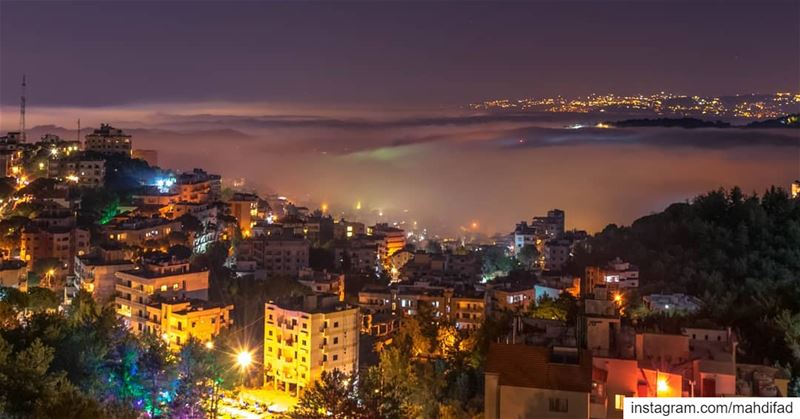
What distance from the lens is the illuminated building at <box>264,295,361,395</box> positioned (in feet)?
29.9

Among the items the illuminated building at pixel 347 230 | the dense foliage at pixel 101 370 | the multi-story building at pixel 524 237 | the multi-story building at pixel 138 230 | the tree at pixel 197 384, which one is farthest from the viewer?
the multi-story building at pixel 524 237

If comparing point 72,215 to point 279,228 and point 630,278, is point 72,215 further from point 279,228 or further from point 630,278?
point 630,278

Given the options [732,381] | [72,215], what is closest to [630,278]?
[732,381]

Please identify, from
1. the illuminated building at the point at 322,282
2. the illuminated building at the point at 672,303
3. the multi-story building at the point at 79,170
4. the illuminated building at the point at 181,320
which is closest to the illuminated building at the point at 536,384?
the illuminated building at the point at 672,303

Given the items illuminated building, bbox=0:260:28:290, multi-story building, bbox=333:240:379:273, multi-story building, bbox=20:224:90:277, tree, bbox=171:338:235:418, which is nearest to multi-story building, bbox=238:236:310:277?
multi-story building, bbox=333:240:379:273

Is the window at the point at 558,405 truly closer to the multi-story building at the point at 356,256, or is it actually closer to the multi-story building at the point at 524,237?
the multi-story building at the point at 356,256

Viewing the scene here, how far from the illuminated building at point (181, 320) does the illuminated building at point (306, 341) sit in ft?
2.60

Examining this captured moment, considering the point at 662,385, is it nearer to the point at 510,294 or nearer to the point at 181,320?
the point at 181,320

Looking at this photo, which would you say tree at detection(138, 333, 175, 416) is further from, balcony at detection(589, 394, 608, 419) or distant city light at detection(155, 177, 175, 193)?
distant city light at detection(155, 177, 175, 193)

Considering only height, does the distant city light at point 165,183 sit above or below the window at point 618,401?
above

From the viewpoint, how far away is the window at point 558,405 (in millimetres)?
4391

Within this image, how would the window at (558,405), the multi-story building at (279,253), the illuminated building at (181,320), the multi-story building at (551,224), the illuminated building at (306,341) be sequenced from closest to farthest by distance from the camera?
the window at (558,405), the illuminated building at (306,341), the illuminated building at (181,320), the multi-story building at (279,253), the multi-story building at (551,224)

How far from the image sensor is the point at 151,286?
10336 mm

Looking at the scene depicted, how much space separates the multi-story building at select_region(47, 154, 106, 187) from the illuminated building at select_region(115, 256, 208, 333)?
265 inches
